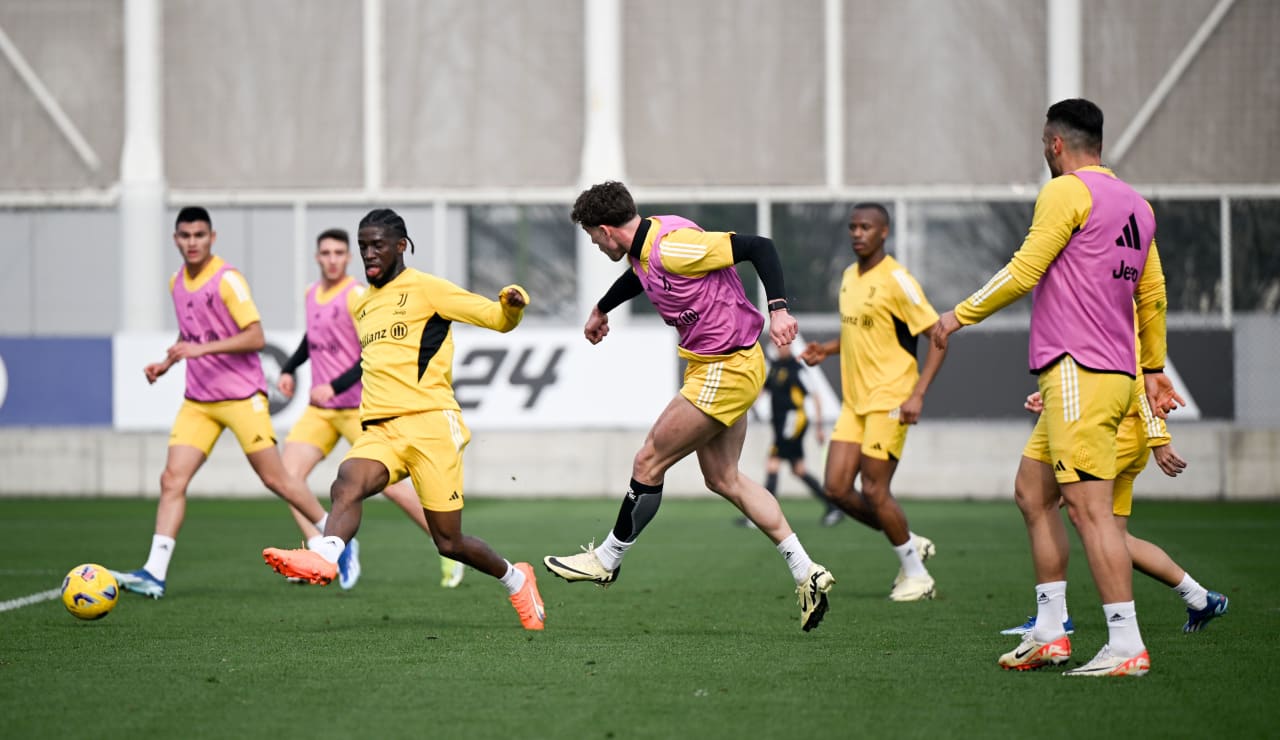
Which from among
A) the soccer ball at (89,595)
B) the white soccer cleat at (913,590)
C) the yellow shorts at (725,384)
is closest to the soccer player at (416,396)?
the yellow shorts at (725,384)

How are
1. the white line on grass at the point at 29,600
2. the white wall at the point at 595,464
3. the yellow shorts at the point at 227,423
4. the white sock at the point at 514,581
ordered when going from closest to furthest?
the white sock at the point at 514,581, the white line on grass at the point at 29,600, the yellow shorts at the point at 227,423, the white wall at the point at 595,464

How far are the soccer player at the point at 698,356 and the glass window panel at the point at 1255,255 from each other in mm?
15296

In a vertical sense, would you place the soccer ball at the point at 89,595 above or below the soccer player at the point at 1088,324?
below

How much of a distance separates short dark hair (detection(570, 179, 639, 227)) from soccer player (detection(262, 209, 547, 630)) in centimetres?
60

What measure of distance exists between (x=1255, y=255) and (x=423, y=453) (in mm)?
16851

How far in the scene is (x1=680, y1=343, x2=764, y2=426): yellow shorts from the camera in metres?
8.17

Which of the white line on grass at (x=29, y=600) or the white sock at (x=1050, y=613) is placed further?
the white line on grass at (x=29, y=600)

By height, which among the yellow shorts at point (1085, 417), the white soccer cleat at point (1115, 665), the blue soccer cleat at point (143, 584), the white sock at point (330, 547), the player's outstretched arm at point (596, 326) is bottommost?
the blue soccer cleat at point (143, 584)

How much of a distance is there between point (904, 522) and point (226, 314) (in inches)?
180

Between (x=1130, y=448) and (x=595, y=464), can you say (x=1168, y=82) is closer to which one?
(x=595, y=464)

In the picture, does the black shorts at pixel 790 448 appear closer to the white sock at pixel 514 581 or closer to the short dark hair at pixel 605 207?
the white sock at pixel 514 581

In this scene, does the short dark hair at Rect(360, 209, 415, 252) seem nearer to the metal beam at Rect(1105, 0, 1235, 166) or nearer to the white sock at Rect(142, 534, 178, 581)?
the white sock at Rect(142, 534, 178, 581)

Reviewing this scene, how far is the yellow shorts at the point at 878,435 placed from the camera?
1016cm

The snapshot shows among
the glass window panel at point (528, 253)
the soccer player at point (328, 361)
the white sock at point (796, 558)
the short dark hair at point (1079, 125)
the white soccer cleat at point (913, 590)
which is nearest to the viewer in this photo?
the short dark hair at point (1079, 125)
